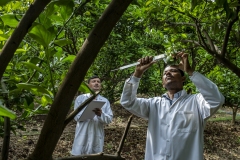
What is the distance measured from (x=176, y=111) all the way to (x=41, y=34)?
1.99 metres

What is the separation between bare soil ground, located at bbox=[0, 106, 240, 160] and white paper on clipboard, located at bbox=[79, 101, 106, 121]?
5.52ft

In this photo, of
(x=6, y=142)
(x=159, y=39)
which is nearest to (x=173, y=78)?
(x=6, y=142)

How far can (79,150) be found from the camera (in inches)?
164

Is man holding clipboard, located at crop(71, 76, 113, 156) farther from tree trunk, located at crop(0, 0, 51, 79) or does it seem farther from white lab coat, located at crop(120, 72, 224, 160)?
tree trunk, located at crop(0, 0, 51, 79)

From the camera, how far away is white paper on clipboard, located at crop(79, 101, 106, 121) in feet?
11.8

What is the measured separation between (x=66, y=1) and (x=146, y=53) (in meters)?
5.67

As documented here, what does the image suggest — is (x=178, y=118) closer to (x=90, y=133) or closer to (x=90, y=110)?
(x=90, y=110)

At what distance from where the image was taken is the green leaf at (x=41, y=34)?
0.63 m

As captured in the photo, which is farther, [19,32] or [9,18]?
[9,18]

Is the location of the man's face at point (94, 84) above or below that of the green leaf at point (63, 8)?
below

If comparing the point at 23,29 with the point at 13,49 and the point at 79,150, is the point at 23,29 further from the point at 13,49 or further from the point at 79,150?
the point at 79,150

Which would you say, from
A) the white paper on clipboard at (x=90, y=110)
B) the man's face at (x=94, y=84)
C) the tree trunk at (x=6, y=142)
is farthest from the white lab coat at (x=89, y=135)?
the tree trunk at (x=6, y=142)

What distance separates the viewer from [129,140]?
6.82 metres

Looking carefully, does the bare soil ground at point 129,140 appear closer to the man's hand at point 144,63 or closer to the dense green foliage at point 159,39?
the dense green foliage at point 159,39
